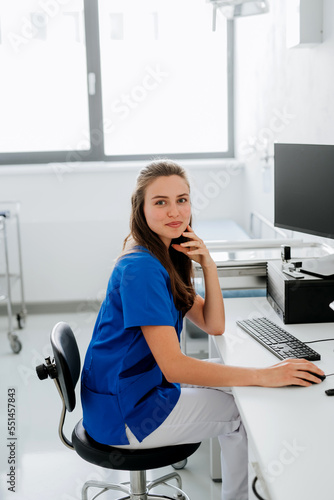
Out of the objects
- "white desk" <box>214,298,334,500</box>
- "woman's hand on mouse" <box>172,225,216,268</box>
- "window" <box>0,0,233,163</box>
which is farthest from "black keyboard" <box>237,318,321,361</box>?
"window" <box>0,0,233,163</box>

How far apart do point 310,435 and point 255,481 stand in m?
0.14

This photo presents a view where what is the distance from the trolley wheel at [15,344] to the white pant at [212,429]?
A: 201 centimetres

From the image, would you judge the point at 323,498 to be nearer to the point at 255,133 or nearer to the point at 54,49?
the point at 255,133

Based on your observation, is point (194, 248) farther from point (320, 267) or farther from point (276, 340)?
point (320, 267)

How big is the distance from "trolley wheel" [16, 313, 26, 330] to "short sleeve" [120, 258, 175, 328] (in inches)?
102

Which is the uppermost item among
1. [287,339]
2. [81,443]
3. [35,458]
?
[287,339]

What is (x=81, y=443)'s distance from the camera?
5.08 ft

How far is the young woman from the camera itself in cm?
142

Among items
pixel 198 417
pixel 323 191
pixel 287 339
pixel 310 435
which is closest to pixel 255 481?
pixel 310 435

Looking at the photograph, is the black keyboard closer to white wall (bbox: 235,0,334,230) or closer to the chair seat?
the chair seat

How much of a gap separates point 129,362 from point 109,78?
323 centimetres

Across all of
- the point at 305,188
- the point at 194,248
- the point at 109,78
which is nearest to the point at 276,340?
the point at 194,248

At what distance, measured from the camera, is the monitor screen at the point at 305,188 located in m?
1.85

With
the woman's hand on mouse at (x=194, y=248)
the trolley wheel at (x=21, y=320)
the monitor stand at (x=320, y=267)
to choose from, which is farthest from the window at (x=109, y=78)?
the woman's hand on mouse at (x=194, y=248)
